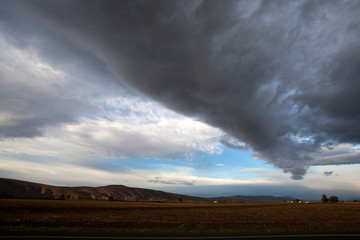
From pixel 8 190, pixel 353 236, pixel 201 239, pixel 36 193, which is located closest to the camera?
pixel 201 239

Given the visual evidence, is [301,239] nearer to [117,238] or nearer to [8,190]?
[117,238]

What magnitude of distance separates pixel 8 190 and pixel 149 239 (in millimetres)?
210683

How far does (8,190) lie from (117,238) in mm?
209155

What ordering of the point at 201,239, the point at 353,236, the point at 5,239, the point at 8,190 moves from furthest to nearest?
the point at 8,190, the point at 353,236, the point at 201,239, the point at 5,239

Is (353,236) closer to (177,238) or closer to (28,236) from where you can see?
(177,238)

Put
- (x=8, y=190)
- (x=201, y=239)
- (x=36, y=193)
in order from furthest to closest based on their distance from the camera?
(x=36, y=193)
(x=8, y=190)
(x=201, y=239)

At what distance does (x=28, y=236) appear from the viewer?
15.5m

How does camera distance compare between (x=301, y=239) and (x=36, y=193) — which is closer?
(x=301, y=239)

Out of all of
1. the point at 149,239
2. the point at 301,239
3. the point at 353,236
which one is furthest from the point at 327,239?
the point at 149,239

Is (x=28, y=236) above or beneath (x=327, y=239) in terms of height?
beneath

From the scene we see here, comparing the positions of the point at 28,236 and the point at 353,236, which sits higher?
the point at 353,236

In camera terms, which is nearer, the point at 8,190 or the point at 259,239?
the point at 259,239

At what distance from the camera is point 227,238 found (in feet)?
51.1

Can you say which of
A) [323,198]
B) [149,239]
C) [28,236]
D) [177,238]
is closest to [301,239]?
[177,238]
